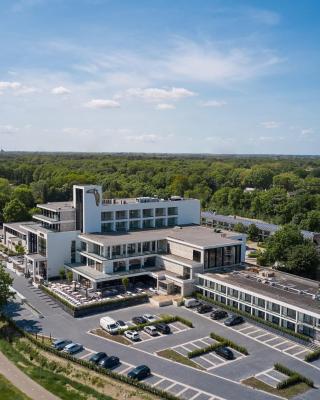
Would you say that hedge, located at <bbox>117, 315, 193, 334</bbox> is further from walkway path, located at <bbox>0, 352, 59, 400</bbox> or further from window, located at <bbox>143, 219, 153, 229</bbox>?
window, located at <bbox>143, 219, 153, 229</bbox>

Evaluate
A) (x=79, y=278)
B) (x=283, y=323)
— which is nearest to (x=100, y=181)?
(x=79, y=278)

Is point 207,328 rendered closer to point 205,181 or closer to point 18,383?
point 18,383

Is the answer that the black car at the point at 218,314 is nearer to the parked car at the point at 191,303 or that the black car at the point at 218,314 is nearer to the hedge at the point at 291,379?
the parked car at the point at 191,303

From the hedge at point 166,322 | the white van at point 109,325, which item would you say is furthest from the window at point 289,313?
the white van at point 109,325

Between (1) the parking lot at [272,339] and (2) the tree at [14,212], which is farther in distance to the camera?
(2) the tree at [14,212]

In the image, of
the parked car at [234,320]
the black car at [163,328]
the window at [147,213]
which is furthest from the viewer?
the window at [147,213]

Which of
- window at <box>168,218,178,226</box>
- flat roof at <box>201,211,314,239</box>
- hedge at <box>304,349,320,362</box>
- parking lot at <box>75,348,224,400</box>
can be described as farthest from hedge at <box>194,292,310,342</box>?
flat roof at <box>201,211,314,239</box>

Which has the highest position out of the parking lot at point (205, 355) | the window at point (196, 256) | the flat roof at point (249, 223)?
the window at point (196, 256)
